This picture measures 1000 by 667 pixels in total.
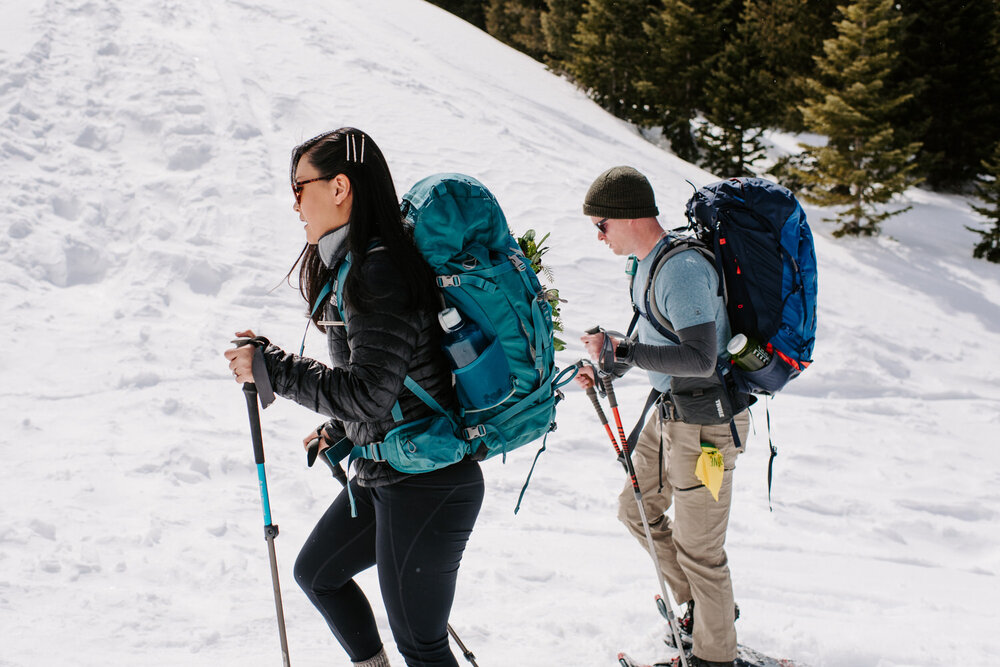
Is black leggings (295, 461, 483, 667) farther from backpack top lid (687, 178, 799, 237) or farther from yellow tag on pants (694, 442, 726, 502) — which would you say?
backpack top lid (687, 178, 799, 237)

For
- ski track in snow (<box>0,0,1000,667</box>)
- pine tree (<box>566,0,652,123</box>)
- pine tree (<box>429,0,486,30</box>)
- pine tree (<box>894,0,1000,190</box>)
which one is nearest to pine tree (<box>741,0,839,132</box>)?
pine tree (<box>894,0,1000,190</box>)

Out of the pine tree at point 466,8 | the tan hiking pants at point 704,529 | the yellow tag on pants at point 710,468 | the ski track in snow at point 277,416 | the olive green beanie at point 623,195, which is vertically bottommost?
the pine tree at point 466,8

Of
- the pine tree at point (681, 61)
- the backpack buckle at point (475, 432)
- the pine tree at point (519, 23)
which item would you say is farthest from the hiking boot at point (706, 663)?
the pine tree at point (519, 23)

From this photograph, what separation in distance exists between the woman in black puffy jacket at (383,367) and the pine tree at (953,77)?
20.7 m

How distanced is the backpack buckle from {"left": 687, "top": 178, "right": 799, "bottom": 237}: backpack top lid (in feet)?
4.64

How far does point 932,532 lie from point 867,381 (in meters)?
3.25

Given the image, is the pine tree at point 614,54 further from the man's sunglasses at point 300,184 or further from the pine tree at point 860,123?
the man's sunglasses at point 300,184

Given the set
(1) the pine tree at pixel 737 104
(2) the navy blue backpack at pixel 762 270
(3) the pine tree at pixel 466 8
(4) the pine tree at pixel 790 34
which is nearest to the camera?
(2) the navy blue backpack at pixel 762 270

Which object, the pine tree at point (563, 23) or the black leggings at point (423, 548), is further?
the pine tree at point (563, 23)

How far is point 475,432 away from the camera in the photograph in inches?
90.0

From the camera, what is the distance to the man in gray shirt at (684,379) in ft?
9.61

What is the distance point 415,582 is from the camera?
226 centimetres

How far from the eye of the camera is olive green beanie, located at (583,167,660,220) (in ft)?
10.1

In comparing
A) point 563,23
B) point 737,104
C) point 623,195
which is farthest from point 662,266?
point 563,23
